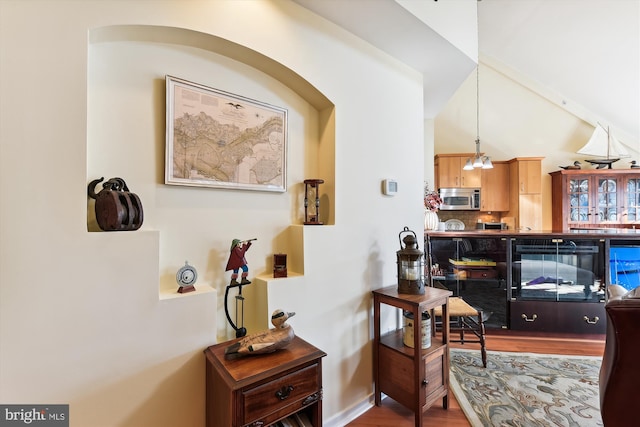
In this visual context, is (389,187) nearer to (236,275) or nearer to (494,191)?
(236,275)

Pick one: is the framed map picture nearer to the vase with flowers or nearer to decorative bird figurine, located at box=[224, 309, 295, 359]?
decorative bird figurine, located at box=[224, 309, 295, 359]

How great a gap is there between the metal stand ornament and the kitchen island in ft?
6.88

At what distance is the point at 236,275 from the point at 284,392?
2.04ft

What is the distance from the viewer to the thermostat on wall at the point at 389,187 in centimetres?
215

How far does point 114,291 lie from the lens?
1.13 meters

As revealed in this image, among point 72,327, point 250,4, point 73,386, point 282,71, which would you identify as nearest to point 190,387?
point 73,386

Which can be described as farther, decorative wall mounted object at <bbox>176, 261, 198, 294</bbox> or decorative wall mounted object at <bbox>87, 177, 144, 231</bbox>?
decorative wall mounted object at <bbox>176, 261, 198, 294</bbox>

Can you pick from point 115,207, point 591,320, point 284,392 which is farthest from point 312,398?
point 591,320

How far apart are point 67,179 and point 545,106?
7437mm

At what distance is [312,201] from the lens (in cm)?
193

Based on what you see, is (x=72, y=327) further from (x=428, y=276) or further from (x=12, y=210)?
(x=428, y=276)

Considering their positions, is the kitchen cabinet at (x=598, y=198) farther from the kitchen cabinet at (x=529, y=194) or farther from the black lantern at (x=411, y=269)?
the black lantern at (x=411, y=269)

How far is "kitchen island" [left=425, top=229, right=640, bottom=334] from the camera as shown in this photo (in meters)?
3.10

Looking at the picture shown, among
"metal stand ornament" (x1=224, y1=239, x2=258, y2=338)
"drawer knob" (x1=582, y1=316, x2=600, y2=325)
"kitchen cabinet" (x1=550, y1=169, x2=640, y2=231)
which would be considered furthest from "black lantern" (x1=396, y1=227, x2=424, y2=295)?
"kitchen cabinet" (x1=550, y1=169, x2=640, y2=231)
